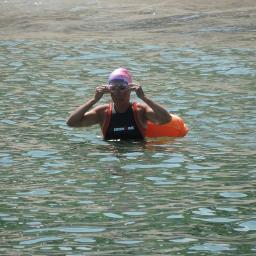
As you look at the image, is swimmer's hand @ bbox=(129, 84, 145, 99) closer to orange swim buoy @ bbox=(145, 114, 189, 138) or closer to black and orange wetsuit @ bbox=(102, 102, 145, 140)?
black and orange wetsuit @ bbox=(102, 102, 145, 140)

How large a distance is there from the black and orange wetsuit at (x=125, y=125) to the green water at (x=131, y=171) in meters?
0.20

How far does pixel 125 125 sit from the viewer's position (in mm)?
13219

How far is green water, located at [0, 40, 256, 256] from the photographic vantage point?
27.6 feet

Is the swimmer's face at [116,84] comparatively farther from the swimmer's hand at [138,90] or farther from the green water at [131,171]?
the green water at [131,171]

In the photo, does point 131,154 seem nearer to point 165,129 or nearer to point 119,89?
point 119,89

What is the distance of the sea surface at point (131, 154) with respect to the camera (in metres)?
8.54

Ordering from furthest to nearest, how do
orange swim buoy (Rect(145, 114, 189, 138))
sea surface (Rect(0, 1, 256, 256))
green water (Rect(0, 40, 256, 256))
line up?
orange swim buoy (Rect(145, 114, 189, 138)), sea surface (Rect(0, 1, 256, 256)), green water (Rect(0, 40, 256, 256))

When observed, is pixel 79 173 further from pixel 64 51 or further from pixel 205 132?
pixel 64 51

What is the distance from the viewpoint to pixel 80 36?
2708 centimetres

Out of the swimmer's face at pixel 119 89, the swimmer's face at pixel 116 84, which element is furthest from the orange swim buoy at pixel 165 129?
the swimmer's face at pixel 116 84

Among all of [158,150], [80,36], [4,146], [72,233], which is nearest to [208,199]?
[72,233]

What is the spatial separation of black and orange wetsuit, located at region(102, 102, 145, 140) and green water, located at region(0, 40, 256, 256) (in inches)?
7.8

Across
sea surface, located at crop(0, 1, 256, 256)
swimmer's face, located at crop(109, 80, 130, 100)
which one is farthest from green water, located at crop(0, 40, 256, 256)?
swimmer's face, located at crop(109, 80, 130, 100)

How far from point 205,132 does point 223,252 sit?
20.5 feet
